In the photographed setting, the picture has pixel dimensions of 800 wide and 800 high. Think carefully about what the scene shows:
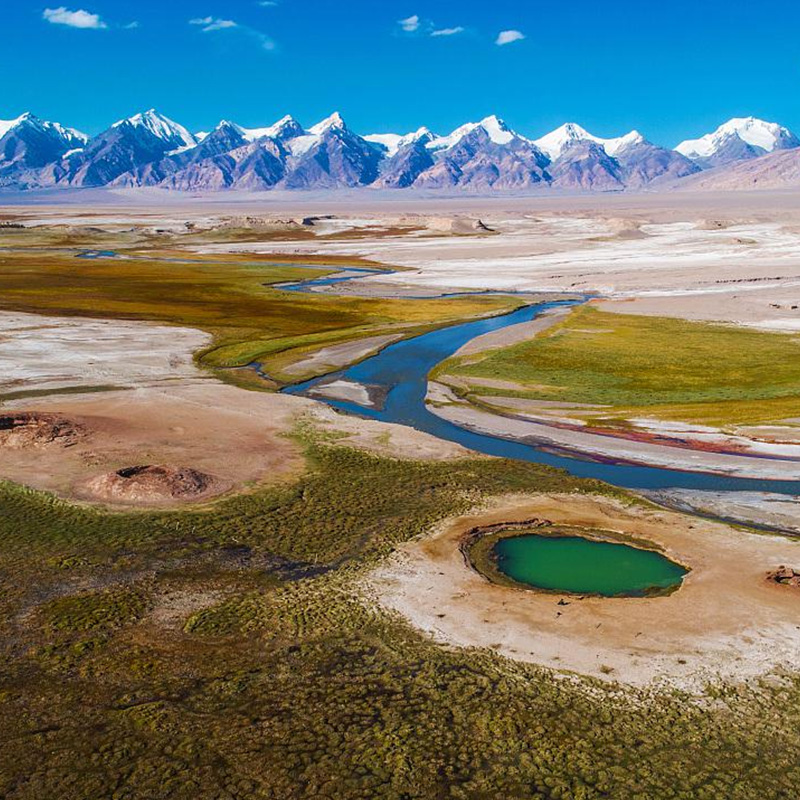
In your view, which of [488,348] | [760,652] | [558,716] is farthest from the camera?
[488,348]

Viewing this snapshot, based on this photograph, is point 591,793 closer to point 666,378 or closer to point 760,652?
point 760,652

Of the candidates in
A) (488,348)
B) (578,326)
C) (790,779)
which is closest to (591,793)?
(790,779)

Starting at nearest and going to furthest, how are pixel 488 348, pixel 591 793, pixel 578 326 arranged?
pixel 591 793 → pixel 488 348 → pixel 578 326

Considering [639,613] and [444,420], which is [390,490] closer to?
[639,613]

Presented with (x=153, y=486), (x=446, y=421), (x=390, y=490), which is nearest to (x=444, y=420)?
(x=446, y=421)

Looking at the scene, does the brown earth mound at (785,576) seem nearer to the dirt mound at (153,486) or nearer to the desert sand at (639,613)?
the desert sand at (639,613)

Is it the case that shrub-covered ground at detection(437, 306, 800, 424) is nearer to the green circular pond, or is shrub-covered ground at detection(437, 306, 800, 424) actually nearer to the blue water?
the blue water

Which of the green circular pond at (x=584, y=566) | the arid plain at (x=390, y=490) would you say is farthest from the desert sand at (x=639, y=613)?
the green circular pond at (x=584, y=566)
